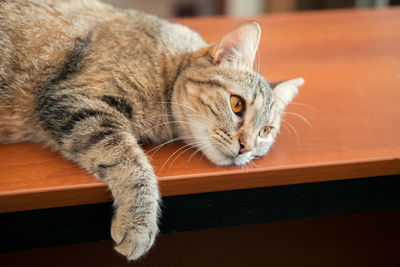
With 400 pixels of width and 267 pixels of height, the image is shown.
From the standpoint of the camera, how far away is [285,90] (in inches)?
40.4

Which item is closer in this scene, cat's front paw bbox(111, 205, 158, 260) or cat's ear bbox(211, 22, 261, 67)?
cat's front paw bbox(111, 205, 158, 260)

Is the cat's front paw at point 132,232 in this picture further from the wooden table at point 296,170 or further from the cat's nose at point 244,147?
the cat's nose at point 244,147

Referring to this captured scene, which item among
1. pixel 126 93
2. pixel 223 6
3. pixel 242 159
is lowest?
pixel 223 6

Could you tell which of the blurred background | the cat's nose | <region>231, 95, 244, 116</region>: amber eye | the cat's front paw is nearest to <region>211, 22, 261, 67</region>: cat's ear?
<region>231, 95, 244, 116</region>: amber eye

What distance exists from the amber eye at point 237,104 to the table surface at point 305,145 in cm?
13

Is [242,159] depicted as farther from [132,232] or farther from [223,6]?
[223,6]

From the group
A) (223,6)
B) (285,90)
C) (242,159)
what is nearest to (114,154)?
(242,159)

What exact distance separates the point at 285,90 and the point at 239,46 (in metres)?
0.18

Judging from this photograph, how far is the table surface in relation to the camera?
734 millimetres

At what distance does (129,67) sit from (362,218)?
2.48ft

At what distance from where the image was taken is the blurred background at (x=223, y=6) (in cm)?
319

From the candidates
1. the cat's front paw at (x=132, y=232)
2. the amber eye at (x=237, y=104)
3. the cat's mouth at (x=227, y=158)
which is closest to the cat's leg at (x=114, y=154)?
the cat's front paw at (x=132, y=232)

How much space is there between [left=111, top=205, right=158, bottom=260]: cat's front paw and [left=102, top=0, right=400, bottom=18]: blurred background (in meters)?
2.64

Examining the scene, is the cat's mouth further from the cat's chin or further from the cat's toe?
the cat's toe
